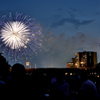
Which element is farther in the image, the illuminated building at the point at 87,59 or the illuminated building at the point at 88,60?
the illuminated building at the point at 87,59

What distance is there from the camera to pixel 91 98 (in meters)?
5.48

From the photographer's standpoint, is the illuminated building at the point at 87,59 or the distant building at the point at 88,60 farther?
the illuminated building at the point at 87,59

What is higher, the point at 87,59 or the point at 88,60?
the point at 87,59

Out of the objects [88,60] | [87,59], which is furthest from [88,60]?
[87,59]

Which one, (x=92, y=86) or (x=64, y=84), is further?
(x=92, y=86)

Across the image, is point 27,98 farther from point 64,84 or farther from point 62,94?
point 64,84

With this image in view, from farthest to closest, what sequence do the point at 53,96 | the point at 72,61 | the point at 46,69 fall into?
the point at 72,61 < the point at 46,69 < the point at 53,96

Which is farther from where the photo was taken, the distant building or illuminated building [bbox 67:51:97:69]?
illuminated building [bbox 67:51:97:69]

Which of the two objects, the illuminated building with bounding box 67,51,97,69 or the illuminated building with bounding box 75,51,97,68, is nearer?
the illuminated building with bounding box 75,51,97,68

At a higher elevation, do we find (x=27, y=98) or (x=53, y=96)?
(x=27, y=98)

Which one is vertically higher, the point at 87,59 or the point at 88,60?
the point at 87,59

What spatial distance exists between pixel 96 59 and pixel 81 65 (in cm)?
1359

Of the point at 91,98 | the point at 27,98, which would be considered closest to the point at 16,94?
the point at 27,98

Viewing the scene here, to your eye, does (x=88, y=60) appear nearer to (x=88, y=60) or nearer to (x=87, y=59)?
(x=88, y=60)
